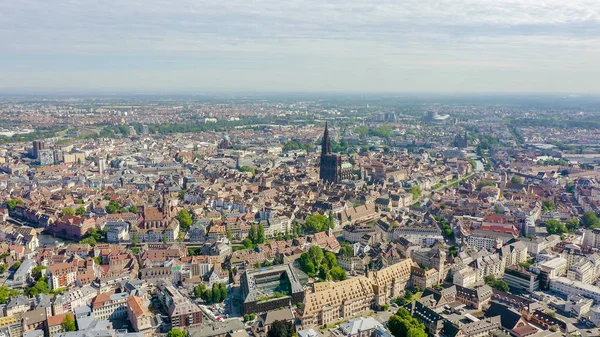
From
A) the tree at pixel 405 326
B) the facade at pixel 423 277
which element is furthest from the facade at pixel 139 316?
the facade at pixel 423 277

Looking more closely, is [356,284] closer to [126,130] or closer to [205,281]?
[205,281]

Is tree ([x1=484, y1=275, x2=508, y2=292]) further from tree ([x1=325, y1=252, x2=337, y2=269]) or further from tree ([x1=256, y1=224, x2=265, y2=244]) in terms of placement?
tree ([x1=256, y1=224, x2=265, y2=244])

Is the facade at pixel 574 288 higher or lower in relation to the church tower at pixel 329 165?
lower

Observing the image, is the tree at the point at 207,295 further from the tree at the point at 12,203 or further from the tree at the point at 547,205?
the tree at the point at 547,205

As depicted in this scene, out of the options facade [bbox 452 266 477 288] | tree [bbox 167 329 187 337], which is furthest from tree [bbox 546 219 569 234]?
tree [bbox 167 329 187 337]

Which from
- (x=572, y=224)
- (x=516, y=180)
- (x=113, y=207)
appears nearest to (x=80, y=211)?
(x=113, y=207)

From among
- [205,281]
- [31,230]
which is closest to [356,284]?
[205,281]

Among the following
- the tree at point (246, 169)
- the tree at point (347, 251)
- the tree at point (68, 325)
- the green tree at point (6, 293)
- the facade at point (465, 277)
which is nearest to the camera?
the tree at point (68, 325)
